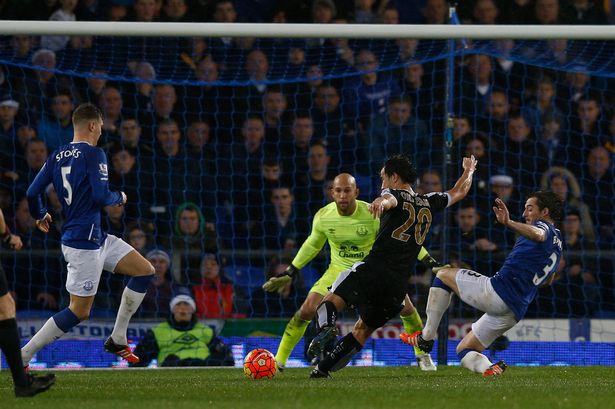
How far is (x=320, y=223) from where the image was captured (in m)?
11.9

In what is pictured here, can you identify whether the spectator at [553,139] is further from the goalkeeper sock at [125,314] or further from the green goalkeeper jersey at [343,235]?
the goalkeeper sock at [125,314]

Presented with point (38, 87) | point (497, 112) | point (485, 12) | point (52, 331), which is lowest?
point (52, 331)

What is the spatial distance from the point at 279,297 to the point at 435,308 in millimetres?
3849

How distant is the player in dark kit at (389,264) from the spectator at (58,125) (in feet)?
18.4

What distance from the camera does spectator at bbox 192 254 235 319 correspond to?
45.6 ft

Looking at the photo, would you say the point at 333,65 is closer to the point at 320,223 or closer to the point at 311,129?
the point at 311,129

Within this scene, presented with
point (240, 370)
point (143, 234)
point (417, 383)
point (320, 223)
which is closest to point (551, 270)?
point (417, 383)

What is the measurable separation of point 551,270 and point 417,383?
1630 millimetres

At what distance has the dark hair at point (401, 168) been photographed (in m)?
10.1

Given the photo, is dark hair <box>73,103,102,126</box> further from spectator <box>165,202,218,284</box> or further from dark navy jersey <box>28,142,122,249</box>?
spectator <box>165,202,218,284</box>

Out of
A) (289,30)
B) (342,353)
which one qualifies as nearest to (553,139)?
(289,30)

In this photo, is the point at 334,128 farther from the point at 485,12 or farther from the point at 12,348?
the point at 12,348

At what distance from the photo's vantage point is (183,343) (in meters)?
13.2

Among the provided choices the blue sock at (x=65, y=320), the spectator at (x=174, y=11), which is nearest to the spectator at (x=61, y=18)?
the spectator at (x=174, y=11)
